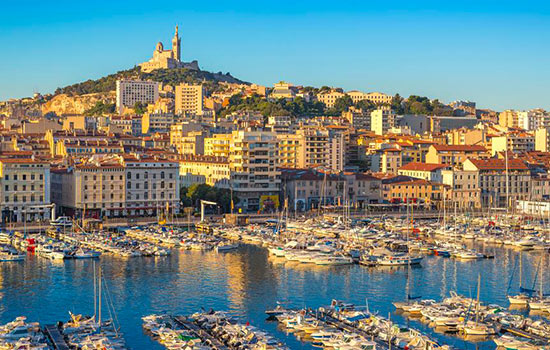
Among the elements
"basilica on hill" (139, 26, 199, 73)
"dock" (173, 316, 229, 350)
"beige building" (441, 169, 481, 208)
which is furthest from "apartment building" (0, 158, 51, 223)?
"basilica on hill" (139, 26, 199, 73)

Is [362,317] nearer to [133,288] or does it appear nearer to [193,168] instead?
[133,288]

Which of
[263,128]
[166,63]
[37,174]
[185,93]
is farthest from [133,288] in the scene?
[166,63]

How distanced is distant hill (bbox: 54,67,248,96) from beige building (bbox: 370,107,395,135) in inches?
1453

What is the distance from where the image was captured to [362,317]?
2997 cm

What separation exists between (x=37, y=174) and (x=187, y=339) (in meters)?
31.5

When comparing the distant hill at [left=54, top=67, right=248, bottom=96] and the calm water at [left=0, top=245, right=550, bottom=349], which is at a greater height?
the distant hill at [left=54, top=67, right=248, bottom=96]

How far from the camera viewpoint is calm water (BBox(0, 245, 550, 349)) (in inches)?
1250

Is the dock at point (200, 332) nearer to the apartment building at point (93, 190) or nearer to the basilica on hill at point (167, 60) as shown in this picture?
the apartment building at point (93, 190)

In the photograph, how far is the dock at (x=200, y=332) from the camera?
26.3 metres

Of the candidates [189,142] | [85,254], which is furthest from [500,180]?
[85,254]

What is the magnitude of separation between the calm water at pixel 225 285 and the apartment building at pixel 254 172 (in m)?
18.2

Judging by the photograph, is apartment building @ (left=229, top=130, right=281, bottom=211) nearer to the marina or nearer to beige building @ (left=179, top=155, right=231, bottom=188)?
beige building @ (left=179, top=155, right=231, bottom=188)

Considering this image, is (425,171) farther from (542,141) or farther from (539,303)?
(539,303)

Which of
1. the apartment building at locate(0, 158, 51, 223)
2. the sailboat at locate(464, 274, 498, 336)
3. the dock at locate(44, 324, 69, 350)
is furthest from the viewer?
the apartment building at locate(0, 158, 51, 223)
